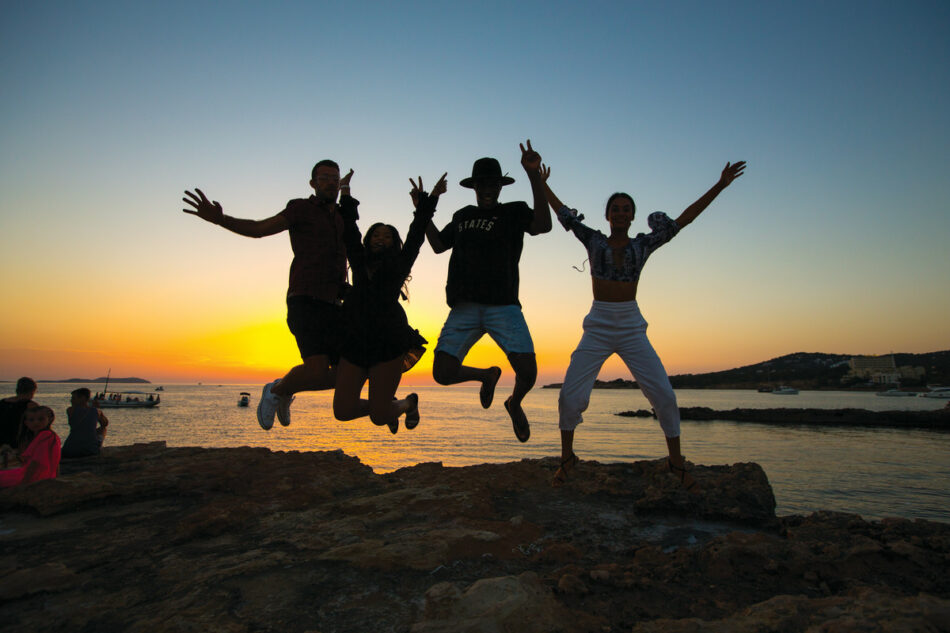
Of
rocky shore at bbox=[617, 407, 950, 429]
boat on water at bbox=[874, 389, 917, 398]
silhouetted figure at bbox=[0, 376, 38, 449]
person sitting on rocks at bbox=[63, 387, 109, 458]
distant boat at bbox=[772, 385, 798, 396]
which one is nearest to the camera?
silhouetted figure at bbox=[0, 376, 38, 449]

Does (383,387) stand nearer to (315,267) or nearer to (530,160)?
(315,267)

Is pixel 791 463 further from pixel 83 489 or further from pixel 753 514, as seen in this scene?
Answer: pixel 83 489

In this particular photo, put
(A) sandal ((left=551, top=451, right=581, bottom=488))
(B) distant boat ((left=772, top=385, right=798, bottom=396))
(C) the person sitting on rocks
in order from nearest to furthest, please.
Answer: (A) sandal ((left=551, top=451, right=581, bottom=488)), (C) the person sitting on rocks, (B) distant boat ((left=772, top=385, right=798, bottom=396))

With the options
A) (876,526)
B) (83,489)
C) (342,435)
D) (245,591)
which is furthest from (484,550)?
(342,435)

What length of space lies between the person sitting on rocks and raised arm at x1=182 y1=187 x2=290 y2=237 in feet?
31.3

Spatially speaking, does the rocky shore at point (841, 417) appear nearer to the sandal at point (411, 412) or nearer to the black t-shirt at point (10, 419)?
the sandal at point (411, 412)

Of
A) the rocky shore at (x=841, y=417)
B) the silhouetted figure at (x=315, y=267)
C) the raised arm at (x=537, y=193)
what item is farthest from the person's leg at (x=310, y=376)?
the rocky shore at (x=841, y=417)

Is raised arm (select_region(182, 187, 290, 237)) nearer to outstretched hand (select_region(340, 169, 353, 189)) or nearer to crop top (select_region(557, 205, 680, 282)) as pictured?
outstretched hand (select_region(340, 169, 353, 189))

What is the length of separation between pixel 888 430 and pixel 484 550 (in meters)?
68.9

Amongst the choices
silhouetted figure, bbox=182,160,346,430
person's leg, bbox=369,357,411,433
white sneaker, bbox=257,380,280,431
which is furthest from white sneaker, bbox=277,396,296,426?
person's leg, bbox=369,357,411,433

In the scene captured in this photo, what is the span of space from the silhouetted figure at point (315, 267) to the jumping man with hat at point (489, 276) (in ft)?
3.23

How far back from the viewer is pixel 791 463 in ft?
115

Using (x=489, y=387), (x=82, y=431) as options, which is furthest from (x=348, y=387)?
(x=82, y=431)

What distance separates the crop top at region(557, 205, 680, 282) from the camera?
4770 millimetres
